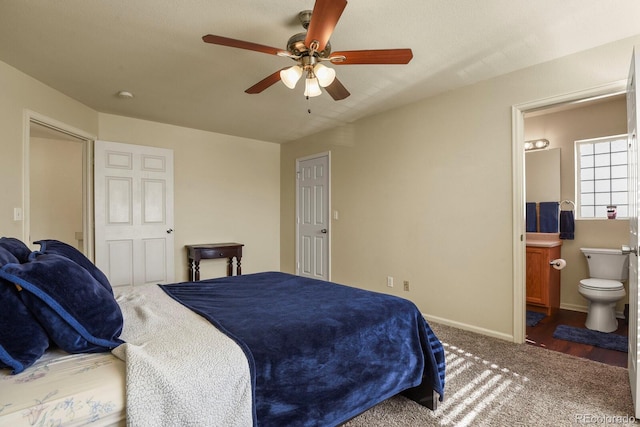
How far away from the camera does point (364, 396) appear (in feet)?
5.18

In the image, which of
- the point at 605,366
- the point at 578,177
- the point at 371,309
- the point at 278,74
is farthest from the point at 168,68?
the point at 578,177

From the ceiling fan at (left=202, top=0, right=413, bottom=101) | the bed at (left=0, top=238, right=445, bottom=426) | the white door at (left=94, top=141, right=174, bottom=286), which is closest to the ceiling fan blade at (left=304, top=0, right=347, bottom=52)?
the ceiling fan at (left=202, top=0, right=413, bottom=101)

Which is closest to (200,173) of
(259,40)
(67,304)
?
(259,40)

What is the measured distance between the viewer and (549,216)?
3980 mm

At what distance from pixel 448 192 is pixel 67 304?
3153 millimetres

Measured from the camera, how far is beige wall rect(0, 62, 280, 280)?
279 centimetres

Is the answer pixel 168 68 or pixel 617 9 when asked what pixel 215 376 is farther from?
pixel 617 9

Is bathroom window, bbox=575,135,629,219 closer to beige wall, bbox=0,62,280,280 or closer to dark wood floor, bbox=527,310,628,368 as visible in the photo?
dark wood floor, bbox=527,310,628,368

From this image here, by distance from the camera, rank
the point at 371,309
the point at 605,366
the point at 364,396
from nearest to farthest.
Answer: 1. the point at 364,396
2. the point at 371,309
3. the point at 605,366

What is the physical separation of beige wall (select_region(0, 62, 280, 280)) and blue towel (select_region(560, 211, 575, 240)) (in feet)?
13.4

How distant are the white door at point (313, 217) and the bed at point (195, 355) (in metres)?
2.91

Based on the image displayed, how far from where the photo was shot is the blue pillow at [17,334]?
1014mm

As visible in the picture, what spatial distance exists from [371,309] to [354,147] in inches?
115

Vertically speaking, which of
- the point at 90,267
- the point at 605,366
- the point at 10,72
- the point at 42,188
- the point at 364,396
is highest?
the point at 10,72
